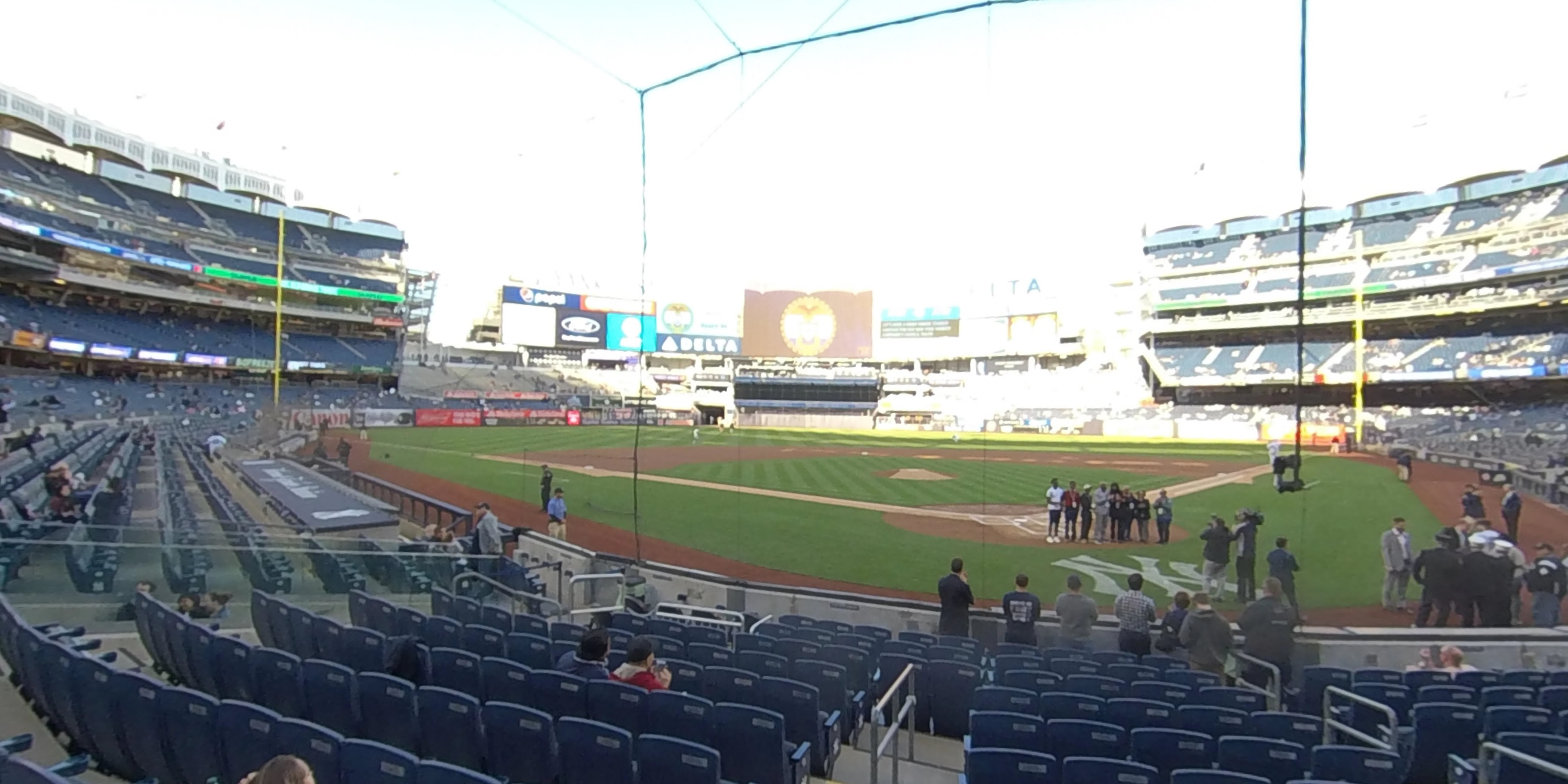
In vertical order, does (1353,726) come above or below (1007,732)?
below

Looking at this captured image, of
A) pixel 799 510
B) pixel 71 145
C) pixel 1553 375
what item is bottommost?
pixel 799 510

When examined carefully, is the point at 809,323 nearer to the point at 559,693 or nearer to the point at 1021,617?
the point at 1021,617

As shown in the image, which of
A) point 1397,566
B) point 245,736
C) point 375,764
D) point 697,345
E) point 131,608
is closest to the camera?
point 375,764

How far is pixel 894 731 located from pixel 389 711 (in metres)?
3.08

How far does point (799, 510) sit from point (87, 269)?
49.1 m

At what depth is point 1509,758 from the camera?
4.42 m

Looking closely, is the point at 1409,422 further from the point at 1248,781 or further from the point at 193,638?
the point at 193,638

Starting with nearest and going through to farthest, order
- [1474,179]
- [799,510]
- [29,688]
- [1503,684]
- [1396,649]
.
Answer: [29,688] → [1503,684] → [1396,649] → [799,510] → [1474,179]

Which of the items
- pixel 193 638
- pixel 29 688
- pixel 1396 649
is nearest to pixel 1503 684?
pixel 1396 649

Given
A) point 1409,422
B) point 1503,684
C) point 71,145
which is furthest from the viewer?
point 71,145

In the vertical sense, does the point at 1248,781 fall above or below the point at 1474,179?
below

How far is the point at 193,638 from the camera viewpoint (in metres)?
5.38

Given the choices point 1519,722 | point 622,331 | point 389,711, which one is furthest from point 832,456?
point 622,331

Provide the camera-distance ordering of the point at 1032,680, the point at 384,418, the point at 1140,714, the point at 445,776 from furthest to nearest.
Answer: the point at 384,418, the point at 1032,680, the point at 1140,714, the point at 445,776
